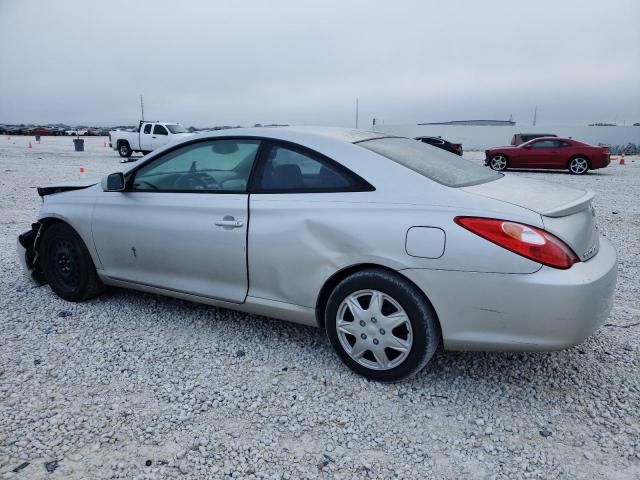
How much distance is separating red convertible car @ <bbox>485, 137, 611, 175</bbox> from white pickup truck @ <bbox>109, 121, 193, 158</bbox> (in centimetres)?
1434

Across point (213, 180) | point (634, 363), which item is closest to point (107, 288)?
point (213, 180)

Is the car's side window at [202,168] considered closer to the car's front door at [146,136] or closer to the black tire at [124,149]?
the car's front door at [146,136]

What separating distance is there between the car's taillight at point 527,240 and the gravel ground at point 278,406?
2.86ft

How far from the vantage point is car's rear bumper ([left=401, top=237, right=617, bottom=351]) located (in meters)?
2.36

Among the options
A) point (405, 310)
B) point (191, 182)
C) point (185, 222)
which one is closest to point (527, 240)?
point (405, 310)

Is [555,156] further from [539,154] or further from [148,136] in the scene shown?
[148,136]

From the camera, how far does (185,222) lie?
3336 millimetres

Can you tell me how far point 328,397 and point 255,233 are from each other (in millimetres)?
1077

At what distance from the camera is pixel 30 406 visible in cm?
265

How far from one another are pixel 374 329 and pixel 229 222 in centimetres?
115

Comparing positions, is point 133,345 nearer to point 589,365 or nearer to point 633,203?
point 589,365

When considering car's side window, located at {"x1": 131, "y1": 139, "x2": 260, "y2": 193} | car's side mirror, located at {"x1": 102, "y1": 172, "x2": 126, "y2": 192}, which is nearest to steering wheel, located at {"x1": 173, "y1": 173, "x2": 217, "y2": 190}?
car's side window, located at {"x1": 131, "y1": 139, "x2": 260, "y2": 193}

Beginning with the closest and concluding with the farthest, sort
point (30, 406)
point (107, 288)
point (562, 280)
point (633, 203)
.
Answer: point (562, 280) → point (30, 406) → point (107, 288) → point (633, 203)

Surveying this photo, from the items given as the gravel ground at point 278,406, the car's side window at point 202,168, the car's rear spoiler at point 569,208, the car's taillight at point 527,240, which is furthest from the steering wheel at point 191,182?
the car's rear spoiler at point 569,208
